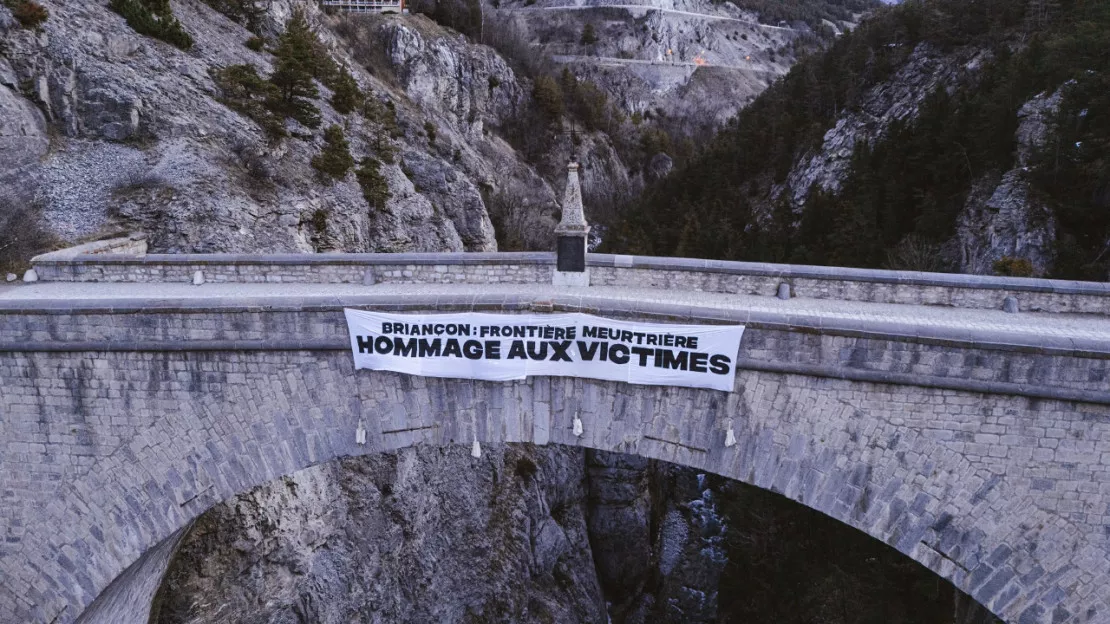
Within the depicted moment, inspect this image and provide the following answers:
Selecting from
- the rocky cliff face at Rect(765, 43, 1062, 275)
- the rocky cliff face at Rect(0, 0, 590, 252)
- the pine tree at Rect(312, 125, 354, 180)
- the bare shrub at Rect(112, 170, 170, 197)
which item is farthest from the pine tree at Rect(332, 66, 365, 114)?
the rocky cliff face at Rect(765, 43, 1062, 275)

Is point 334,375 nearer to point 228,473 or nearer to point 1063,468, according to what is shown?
point 228,473

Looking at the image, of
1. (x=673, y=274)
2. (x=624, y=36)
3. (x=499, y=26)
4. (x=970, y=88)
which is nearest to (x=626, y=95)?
(x=624, y=36)

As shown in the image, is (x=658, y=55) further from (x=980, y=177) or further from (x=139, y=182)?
(x=139, y=182)

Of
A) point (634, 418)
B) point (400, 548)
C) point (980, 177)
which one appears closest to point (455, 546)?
point (400, 548)

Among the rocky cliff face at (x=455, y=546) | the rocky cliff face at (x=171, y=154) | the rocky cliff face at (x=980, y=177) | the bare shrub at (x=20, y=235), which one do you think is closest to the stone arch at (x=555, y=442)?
the rocky cliff face at (x=455, y=546)

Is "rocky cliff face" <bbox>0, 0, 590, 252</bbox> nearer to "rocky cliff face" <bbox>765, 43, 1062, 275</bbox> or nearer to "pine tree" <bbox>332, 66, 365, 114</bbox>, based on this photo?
"pine tree" <bbox>332, 66, 365, 114</bbox>

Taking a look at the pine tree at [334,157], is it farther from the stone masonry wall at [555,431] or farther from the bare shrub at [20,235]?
the stone masonry wall at [555,431]
